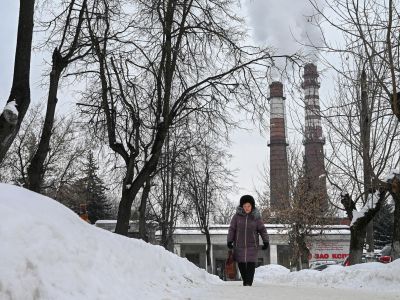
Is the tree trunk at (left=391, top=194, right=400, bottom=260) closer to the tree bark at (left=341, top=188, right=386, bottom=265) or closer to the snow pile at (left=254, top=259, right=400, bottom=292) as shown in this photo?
the snow pile at (left=254, top=259, right=400, bottom=292)

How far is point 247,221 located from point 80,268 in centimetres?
525

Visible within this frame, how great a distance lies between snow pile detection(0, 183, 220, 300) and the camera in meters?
4.38

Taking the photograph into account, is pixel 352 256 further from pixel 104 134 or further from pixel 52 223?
pixel 52 223

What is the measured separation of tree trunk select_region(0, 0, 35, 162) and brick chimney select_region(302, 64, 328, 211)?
7.77 metres

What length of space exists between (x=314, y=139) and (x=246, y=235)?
1120cm

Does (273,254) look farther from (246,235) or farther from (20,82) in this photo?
(20,82)

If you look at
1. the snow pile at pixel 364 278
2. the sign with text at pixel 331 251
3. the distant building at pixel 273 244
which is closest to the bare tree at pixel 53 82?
the snow pile at pixel 364 278

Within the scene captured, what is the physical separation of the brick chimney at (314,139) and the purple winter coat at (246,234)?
5.43m

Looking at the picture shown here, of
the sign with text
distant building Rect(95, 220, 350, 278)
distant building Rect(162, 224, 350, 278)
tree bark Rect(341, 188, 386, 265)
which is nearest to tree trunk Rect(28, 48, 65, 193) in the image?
tree bark Rect(341, 188, 386, 265)

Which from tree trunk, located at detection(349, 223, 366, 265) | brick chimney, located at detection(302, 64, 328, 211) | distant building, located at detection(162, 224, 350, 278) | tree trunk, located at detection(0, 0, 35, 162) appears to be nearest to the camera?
tree trunk, located at detection(0, 0, 35, 162)

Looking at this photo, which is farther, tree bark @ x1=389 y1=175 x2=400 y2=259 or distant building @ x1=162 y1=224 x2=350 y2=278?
distant building @ x1=162 y1=224 x2=350 y2=278

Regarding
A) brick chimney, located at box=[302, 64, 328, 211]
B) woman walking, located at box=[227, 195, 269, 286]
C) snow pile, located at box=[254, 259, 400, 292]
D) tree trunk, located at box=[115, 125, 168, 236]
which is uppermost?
brick chimney, located at box=[302, 64, 328, 211]

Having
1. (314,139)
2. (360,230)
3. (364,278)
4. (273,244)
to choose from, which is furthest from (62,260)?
(273,244)

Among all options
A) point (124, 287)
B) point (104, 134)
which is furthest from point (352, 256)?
point (124, 287)
